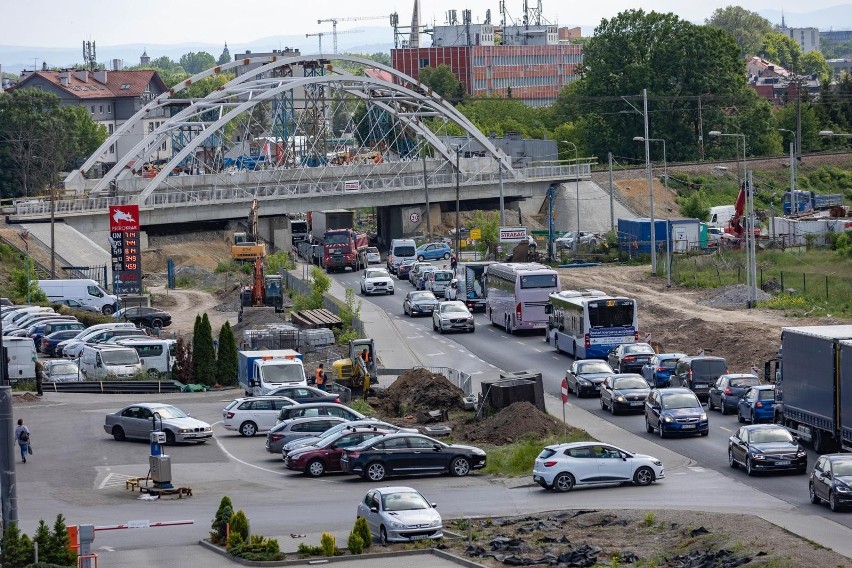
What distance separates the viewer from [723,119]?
142m

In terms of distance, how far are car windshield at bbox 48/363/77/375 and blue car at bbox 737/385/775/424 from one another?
28.0 m

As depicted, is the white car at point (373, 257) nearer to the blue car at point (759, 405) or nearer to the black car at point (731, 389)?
the black car at point (731, 389)

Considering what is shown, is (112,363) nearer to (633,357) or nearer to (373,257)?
(633,357)

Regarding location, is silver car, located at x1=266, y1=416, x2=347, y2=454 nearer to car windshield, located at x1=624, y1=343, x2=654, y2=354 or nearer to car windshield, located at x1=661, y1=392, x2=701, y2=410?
car windshield, located at x1=661, y1=392, x2=701, y2=410

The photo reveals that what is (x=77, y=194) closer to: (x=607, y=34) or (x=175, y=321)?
(x=175, y=321)

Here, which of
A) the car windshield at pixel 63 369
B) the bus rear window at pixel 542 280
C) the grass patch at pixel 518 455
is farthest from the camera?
the bus rear window at pixel 542 280

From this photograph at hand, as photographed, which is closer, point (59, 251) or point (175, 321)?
point (175, 321)

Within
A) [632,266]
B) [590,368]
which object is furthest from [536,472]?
[632,266]

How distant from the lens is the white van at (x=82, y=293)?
78438 mm

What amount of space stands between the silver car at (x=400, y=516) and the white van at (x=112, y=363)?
29.9 meters

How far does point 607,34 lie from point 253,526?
11686 cm

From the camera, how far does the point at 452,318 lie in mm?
67938

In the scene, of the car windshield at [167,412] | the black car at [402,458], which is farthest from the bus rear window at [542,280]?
the black car at [402,458]

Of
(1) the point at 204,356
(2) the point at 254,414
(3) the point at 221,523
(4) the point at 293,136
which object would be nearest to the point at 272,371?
(2) the point at 254,414
